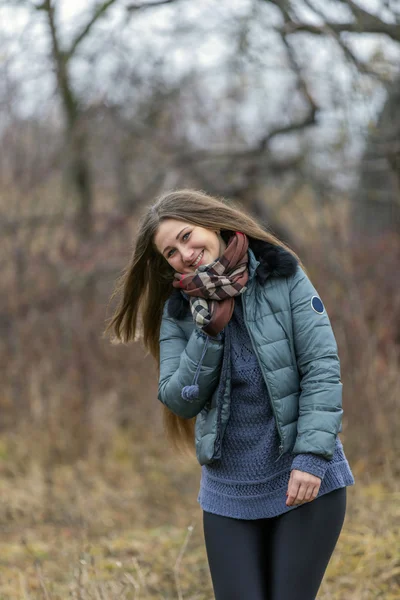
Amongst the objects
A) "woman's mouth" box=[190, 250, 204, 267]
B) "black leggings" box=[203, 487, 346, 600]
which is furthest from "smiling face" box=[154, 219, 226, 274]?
"black leggings" box=[203, 487, 346, 600]

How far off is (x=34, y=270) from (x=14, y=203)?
801mm

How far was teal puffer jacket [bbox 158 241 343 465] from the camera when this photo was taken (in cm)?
233

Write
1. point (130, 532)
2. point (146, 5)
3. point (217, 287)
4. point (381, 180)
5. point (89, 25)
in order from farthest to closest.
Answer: point (381, 180), point (89, 25), point (146, 5), point (130, 532), point (217, 287)

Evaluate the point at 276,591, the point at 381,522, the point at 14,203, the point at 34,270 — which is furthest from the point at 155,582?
the point at 14,203

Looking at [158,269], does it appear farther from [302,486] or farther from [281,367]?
[302,486]

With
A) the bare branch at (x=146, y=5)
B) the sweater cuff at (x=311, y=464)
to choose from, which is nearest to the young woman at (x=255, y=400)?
the sweater cuff at (x=311, y=464)

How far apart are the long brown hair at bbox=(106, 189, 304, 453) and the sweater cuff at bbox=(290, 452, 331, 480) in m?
0.72

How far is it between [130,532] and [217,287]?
11.5 ft


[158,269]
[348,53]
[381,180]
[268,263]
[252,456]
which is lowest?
[381,180]

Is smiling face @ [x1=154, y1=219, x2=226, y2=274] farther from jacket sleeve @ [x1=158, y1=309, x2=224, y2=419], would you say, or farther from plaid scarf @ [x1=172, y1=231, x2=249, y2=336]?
→ jacket sleeve @ [x1=158, y1=309, x2=224, y2=419]

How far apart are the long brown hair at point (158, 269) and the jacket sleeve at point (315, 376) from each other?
26cm

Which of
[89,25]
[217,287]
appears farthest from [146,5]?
[217,287]

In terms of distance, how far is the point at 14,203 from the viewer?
816 cm

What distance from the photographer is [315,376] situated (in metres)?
2.35
